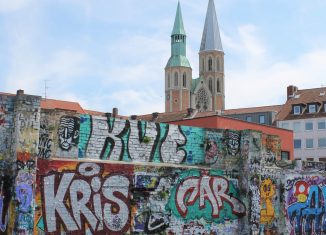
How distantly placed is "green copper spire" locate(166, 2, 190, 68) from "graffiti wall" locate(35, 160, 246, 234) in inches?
5062

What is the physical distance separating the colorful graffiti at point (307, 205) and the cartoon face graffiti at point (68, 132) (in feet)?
38.8

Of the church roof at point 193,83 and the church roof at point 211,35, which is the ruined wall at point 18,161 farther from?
the church roof at point 211,35

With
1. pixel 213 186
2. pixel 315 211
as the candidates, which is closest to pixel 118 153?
pixel 213 186

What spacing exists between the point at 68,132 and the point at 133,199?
3595 mm

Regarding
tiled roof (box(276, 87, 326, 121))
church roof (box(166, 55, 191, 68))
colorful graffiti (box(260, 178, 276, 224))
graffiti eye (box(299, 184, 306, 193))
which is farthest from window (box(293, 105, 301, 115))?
church roof (box(166, 55, 191, 68))

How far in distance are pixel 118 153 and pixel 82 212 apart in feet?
9.76

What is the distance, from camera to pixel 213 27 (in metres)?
156

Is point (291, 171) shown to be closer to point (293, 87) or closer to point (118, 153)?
point (118, 153)

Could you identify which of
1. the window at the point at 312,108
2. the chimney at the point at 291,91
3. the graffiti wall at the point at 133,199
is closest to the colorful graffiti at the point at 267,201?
the graffiti wall at the point at 133,199

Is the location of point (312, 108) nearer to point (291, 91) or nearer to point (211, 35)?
point (291, 91)

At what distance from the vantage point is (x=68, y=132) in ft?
64.0

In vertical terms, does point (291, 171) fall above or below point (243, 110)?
below

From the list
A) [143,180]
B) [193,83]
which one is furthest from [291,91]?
[193,83]

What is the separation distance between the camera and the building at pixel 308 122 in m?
71.0
